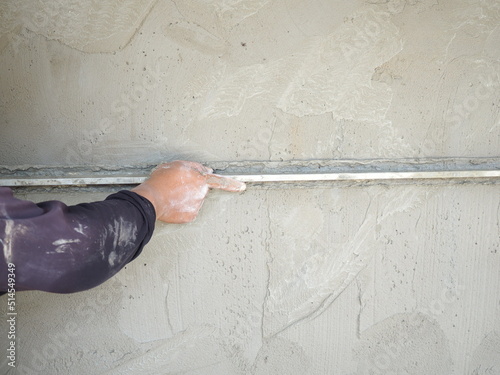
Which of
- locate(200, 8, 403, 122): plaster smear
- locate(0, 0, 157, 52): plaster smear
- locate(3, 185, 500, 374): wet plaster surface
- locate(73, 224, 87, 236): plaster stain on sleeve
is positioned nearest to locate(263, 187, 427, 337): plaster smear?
locate(3, 185, 500, 374): wet plaster surface

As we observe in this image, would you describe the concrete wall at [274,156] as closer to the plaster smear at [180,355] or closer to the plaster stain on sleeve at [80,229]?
the plaster smear at [180,355]

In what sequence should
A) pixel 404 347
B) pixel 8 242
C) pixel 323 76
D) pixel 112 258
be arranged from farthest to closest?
pixel 404 347, pixel 323 76, pixel 112 258, pixel 8 242

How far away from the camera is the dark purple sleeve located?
98 cm

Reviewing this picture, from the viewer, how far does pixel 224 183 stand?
58.2 inches

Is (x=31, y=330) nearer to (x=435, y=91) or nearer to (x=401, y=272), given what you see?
(x=401, y=272)

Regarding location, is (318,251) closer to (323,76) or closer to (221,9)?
(323,76)

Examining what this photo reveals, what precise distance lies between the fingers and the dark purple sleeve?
36 cm

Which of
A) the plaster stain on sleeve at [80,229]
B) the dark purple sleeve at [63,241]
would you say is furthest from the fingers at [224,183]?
the plaster stain on sleeve at [80,229]

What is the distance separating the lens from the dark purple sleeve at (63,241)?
984 mm

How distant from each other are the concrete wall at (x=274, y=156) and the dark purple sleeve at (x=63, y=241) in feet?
1.36

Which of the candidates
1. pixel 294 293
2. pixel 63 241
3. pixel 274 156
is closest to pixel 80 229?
pixel 63 241

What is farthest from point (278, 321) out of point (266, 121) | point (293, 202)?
point (266, 121)

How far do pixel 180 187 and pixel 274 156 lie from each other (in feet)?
1.21

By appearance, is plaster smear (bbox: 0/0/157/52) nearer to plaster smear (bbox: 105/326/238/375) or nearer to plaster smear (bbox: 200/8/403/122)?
plaster smear (bbox: 200/8/403/122)
